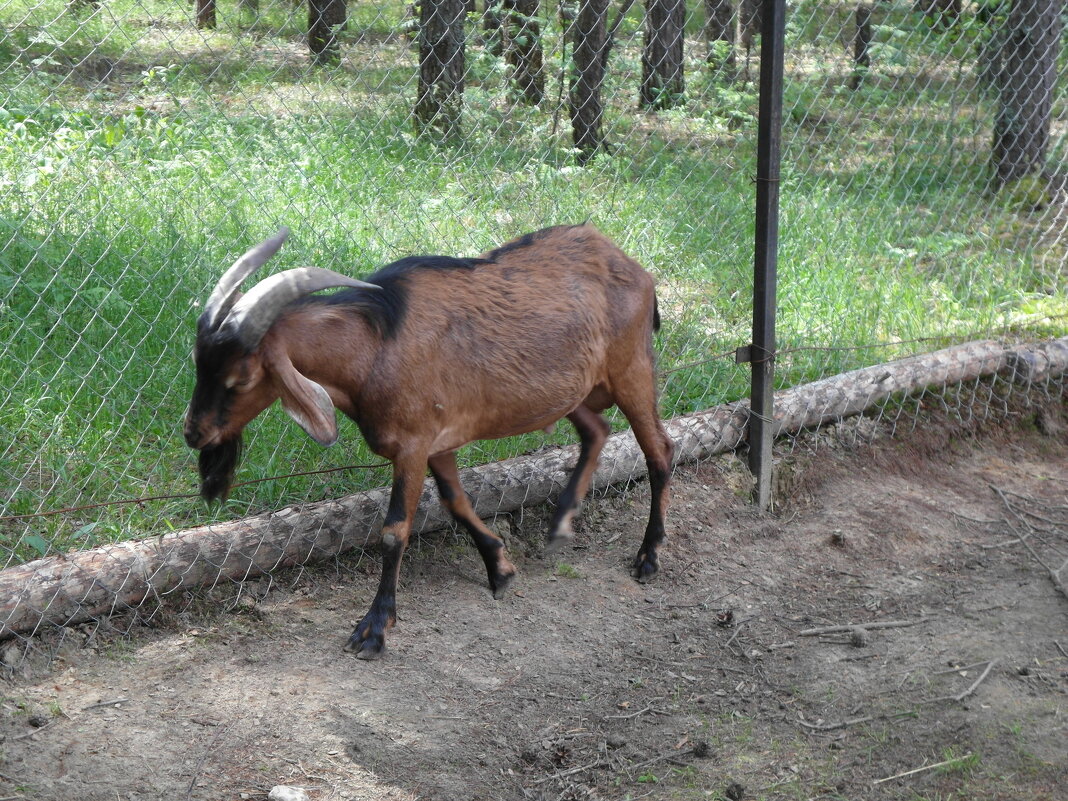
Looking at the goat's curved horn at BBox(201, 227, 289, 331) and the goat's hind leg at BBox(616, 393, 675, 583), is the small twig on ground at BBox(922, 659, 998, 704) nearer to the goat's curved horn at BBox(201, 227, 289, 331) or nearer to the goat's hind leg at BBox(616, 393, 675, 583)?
the goat's hind leg at BBox(616, 393, 675, 583)

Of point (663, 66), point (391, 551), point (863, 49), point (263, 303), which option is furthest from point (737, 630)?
point (863, 49)

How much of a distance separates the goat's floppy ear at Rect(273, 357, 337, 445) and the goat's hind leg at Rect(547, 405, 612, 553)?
1.19m

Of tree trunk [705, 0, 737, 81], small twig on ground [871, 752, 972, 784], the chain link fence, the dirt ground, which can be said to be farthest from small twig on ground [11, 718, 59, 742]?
tree trunk [705, 0, 737, 81]

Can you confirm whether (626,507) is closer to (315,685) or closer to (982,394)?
(315,685)

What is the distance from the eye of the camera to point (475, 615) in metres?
4.03

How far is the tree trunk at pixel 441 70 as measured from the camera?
5473mm

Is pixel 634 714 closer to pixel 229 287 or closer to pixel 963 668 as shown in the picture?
pixel 963 668

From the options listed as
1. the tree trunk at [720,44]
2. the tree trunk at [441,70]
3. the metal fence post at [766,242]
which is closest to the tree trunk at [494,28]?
the tree trunk at [441,70]

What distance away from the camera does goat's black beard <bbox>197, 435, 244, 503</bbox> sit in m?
3.56

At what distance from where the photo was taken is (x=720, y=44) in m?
6.74

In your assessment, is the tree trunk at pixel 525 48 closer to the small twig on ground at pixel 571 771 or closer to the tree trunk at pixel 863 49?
the tree trunk at pixel 863 49

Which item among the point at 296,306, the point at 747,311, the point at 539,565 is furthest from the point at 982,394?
the point at 296,306

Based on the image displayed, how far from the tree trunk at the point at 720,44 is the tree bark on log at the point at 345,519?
176 cm

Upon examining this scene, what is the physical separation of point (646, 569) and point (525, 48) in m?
5.21
